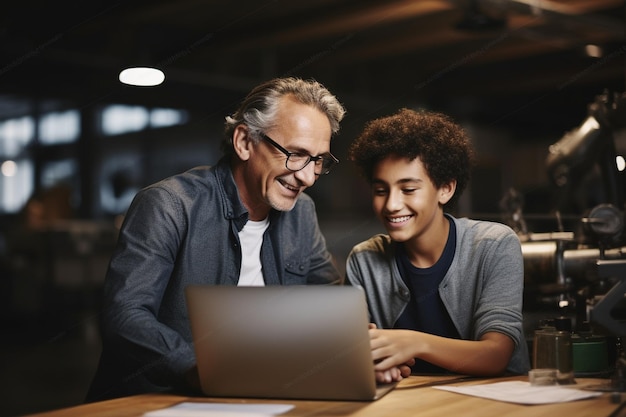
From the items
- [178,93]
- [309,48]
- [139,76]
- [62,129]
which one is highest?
[309,48]

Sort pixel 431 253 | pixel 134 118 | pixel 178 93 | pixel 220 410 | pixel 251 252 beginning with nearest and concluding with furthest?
1. pixel 220 410
2. pixel 431 253
3. pixel 251 252
4. pixel 178 93
5. pixel 134 118

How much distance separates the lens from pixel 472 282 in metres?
2.25

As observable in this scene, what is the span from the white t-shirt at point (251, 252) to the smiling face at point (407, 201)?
1.31 feet

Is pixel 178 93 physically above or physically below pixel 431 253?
above

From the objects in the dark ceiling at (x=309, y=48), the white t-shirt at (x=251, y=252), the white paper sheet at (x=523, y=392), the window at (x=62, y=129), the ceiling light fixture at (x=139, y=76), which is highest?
the dark ceiling at (x=309, y=48)

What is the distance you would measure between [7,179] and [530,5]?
6288 mm

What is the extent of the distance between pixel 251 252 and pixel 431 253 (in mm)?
553

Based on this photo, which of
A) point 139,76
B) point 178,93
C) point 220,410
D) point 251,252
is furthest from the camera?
point 178,93

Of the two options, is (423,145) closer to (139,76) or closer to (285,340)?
(285,340)

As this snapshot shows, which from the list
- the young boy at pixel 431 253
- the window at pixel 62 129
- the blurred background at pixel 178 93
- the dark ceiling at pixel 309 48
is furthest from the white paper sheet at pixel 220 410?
the window at pixel 62 129

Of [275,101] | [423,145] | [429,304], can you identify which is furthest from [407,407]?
[275,101]

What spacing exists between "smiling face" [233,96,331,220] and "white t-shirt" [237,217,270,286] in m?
0.12

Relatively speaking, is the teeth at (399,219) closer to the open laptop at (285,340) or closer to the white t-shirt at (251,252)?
the white t-shirt at (251,252)

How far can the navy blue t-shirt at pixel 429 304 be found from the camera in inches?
90.0
